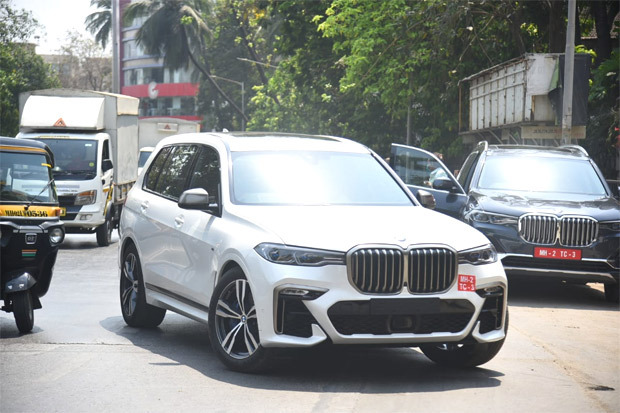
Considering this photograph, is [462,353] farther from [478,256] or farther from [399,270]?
[399,270]

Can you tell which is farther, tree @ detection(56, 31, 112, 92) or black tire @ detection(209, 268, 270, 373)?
tree @ detection(56, 31, 112, 92)

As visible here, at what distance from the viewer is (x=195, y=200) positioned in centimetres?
823

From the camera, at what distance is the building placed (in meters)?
111

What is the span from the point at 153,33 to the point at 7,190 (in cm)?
5897

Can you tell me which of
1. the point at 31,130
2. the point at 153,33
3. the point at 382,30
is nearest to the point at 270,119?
the point at 153,33

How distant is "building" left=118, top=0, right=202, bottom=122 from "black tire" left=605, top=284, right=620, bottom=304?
313 ft

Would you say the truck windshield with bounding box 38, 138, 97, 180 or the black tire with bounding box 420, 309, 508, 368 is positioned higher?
the truck windshield with bounding box 38, 138, 97, 180

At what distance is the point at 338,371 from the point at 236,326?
811mm

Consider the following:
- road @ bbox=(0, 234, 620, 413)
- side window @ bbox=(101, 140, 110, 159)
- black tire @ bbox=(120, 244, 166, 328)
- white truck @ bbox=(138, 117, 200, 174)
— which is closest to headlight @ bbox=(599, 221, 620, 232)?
road @ bbox=(0, 234, 620, 413)

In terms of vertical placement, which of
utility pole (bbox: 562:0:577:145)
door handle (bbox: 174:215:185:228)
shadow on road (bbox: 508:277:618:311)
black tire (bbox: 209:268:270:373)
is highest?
utility pole (bbox: 562:0:577:145)

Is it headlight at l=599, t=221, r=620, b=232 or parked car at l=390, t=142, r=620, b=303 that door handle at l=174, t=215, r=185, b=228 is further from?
headlight at l=599, t=221, r=620, b=232

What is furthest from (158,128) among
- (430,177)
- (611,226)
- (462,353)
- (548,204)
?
(462,353)

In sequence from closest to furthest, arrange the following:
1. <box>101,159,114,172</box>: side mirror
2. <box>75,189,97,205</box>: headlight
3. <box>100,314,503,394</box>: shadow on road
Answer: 1. <box>100,314,503,394</box>: shadow on road
2. <box>75,189,97,205</box>: headlight
3. <box>101,159,114,172</box>: side mirror

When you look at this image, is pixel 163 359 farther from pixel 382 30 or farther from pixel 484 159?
pixel 382 30
